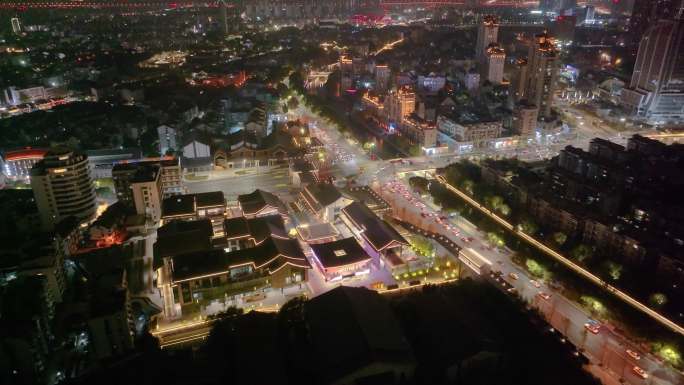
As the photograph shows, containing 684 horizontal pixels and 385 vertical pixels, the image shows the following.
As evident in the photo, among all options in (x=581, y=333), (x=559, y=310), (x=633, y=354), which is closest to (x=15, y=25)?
(x=559, y=310)

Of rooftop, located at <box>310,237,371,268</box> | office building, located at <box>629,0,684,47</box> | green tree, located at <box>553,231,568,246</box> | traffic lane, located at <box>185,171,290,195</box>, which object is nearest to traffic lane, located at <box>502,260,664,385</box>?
green tree, located at <box>553,231,568,246</box>

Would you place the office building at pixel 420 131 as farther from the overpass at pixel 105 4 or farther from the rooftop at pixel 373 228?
the overpass at pixel 105 4

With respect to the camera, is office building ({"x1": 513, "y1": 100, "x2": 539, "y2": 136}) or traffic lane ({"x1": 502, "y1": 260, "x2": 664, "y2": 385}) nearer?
traffic lane ({"x1": 502, "y1": 260, "x2": 664, "y2": 385})

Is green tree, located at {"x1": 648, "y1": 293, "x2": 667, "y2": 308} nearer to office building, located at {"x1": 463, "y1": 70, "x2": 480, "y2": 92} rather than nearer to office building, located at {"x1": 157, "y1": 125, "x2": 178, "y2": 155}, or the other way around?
office building, located at {"x1": 157, "y1": 125, "x2": 178, "y2": 155}

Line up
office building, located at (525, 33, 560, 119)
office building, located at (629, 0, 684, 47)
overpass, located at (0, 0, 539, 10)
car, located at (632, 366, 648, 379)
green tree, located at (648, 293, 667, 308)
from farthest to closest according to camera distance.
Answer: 1. overpass, located at (0, 0, 539, 10)
2. office building, located at (629, 0, 684, 47)
3. office building, located at (525, 33, 560, 119)
4. green tree, located at (648, 293, 667, 308)
5. car, located at (632, 366, 648, 379)

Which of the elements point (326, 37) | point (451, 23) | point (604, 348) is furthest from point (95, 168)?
point (451, 23)

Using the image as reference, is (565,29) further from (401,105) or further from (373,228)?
(373,228)

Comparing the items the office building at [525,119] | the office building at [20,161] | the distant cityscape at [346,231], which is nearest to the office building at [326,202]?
the distant cityscape at [346,231]
